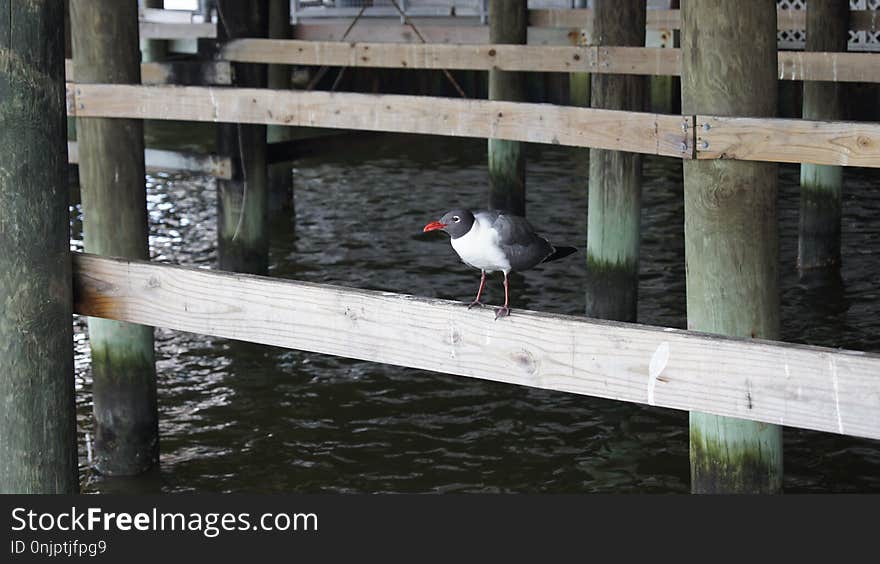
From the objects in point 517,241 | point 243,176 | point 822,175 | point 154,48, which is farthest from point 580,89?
point 517,241

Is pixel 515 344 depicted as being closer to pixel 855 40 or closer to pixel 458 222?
pixel 458 222

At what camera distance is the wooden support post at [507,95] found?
31.3ft

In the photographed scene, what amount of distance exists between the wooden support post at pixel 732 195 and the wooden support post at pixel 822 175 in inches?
179

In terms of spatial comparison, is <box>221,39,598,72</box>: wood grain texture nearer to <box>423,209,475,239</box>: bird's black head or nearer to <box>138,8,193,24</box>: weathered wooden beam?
<box>423,209,475,239</box>: bird's black head

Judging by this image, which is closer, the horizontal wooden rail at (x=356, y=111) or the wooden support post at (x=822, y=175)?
the horizontal wooden rail at (x=356, y=111)

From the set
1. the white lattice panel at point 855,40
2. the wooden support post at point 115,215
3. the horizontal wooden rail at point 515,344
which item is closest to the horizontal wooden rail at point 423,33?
the white lattice panel at point 855,40

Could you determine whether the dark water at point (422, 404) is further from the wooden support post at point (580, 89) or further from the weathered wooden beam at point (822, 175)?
the wooden support post at point (580, 89)

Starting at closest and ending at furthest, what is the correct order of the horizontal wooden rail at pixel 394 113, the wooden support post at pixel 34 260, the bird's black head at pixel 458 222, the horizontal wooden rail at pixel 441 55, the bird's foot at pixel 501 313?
the bird's foot at pixel 501 313, the wooden support post at pixel 34 260, the bird's black head at pixel 458 222, the horizontal wooden rail at pixel 394 113, the horizontal wooden rail at pixel 441 55

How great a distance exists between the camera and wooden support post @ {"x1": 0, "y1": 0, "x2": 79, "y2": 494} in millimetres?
3562

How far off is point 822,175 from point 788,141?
4.96 metres

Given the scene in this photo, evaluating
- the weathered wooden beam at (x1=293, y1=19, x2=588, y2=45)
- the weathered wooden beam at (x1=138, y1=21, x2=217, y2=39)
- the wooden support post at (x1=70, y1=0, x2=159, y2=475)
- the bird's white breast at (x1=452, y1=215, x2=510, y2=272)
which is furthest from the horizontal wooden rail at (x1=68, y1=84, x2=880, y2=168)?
the weathered wooden beam at (x1=138, y1=21, x2=217, y2=39)

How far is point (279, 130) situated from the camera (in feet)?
37.4

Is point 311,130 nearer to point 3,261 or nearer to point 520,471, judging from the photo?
point 520,471

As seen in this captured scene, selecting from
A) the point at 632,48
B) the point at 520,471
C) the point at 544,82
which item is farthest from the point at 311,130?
the point at 520,471
